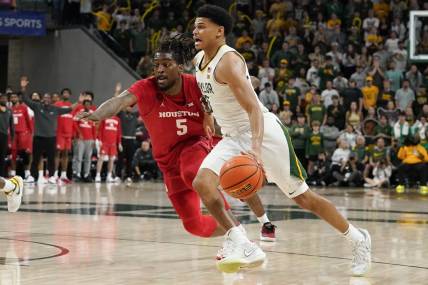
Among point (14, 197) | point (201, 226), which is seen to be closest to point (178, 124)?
point (201, 226)

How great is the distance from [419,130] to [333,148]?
2191 millimetres

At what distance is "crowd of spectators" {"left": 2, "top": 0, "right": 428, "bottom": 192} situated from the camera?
63.9 feet

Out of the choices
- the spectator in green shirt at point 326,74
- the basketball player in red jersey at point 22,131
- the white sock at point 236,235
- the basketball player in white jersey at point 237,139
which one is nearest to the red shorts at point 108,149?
the basketball player in red jersey at point 22,131

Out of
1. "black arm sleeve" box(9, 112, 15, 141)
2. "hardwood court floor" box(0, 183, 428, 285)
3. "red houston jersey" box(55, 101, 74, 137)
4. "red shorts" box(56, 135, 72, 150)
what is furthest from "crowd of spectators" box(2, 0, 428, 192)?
"hardwood court floor" box(0, 183, 428, 285)

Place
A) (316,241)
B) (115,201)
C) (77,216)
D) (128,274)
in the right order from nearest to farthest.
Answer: (128,274), (316,241), (77,216), (115,201)

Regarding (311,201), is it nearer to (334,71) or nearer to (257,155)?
(257,155)

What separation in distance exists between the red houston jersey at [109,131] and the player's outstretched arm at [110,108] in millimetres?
13165

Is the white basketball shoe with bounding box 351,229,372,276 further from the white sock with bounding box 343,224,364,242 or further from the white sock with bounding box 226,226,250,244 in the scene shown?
the white sock with bounding box 226,226,250,244

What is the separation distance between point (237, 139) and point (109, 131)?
44.8 feet

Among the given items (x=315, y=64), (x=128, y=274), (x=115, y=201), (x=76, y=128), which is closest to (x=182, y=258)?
(x=128, y=274)

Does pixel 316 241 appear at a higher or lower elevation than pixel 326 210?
lower

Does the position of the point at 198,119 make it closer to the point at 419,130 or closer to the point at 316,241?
the point at 316,241

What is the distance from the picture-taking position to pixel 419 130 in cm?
1889

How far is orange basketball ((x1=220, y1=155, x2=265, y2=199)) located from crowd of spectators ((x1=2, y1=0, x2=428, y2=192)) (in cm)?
1316
